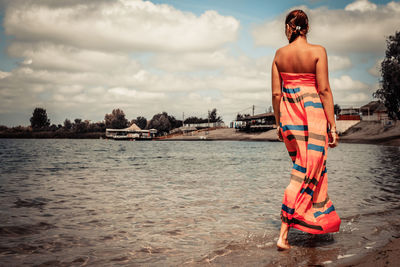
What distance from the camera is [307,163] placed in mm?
3551

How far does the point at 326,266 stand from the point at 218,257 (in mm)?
982

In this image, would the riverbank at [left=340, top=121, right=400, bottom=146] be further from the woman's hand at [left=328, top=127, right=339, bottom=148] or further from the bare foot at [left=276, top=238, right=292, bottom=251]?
the bare foot at [left=276, top=238, right=292, bottom=251]

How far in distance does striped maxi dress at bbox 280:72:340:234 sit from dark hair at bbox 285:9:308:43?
0.46 metres

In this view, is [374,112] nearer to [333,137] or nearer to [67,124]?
[333,137]

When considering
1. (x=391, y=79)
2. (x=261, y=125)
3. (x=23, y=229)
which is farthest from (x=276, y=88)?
(x=261, y=125)

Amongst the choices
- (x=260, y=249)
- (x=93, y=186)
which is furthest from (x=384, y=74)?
(x=260, y=249)

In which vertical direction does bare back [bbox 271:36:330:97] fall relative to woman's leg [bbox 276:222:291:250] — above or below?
above

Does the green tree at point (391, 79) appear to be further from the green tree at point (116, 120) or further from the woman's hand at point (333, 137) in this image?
the green tree at point (116, 120)

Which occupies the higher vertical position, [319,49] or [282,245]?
[319,49]

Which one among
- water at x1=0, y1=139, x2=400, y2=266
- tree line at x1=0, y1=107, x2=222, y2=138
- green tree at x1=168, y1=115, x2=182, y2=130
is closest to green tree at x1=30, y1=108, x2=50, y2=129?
tree line at x1=0, y1=107, x2=222, y2=138

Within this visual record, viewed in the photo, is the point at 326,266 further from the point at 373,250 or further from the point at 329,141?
the point at 329,141

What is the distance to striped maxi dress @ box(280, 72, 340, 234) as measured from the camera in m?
3.54

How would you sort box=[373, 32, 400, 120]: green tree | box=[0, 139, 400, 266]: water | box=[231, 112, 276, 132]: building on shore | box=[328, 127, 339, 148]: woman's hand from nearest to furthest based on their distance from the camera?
box=[0, 139, 400, 266]: water, box=[328, 127, 339, 148]: woman's hand, box=[373, 32, 400, 120]: green tree, box=[231, 112, 276, 132]: building on shore

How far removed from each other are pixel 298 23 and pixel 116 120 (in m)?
176
